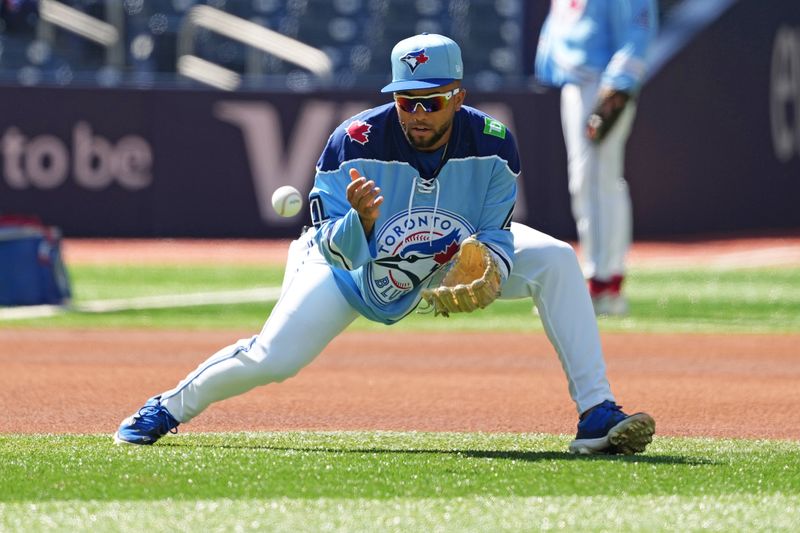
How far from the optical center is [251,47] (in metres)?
18.6

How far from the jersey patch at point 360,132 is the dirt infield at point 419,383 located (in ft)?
4.87

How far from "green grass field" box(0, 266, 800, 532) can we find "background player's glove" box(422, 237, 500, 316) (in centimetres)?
51

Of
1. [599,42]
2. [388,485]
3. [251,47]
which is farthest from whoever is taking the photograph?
[251,47]


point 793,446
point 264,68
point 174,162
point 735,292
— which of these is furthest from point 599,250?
point 264,68

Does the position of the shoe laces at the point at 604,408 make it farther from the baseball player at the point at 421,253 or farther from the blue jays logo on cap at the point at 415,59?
the blue jays logo on cap at the point at 415,59

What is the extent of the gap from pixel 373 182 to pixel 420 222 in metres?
0.40

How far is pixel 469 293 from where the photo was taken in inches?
190

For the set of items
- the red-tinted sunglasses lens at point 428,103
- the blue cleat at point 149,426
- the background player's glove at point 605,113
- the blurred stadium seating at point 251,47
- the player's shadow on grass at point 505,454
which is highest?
the blurred stadium seating at point 251,47

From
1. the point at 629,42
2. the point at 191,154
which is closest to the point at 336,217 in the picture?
the point at 629,42

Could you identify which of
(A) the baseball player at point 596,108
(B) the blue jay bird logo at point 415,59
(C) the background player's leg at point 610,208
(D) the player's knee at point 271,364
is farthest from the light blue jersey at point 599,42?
(D) the player's knee at point 271,364

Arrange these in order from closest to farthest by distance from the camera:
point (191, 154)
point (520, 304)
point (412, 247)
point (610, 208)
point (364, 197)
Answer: point (364, 197)
point (412, 247)
point (610, 208)
point (520, 304)
point (191, 154)

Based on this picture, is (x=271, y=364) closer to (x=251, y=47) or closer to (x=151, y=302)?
(x=151, y=302)

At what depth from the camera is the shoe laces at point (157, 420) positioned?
5234 mm

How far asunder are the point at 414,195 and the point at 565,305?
621mm
